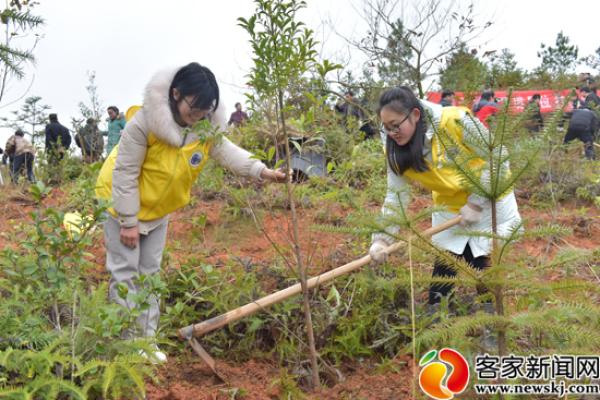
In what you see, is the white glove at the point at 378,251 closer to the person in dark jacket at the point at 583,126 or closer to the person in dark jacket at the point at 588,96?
the person in dark jacket at the point at 588,96

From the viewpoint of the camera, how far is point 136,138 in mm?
2871

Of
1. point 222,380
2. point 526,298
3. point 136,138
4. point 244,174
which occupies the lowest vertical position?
point 222,380

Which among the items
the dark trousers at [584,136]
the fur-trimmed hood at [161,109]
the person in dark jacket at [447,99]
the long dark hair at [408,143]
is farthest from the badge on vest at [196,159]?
the dark trousers at [584,136]

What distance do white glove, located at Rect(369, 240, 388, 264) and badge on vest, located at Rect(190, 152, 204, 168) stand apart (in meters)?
0.96

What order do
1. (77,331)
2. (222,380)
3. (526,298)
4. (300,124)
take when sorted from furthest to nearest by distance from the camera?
(222,380), (300,124), (77,331), (526,298)

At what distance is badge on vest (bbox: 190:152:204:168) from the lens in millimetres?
2979

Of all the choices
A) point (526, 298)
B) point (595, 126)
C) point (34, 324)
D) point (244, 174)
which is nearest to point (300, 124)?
point (244, 174)

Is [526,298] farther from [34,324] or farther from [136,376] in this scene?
[34,324]

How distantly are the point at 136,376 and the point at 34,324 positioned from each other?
47 centimetres

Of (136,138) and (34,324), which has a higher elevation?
(136,138)

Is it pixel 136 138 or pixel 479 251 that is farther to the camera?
pixel 479 251

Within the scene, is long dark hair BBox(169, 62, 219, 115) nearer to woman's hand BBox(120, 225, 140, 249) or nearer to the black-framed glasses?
the black-framed glasses

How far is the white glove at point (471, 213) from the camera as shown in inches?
118

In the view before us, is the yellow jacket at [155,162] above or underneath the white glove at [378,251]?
above
